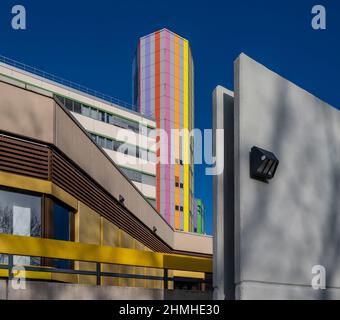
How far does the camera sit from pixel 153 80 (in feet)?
312

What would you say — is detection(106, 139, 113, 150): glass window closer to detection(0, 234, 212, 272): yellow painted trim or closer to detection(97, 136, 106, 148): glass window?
detection(97, 136, 106, 148): glass window

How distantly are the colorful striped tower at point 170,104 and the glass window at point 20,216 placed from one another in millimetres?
71686

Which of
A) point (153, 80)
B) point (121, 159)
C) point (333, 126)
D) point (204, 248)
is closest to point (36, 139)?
point (333, 126)

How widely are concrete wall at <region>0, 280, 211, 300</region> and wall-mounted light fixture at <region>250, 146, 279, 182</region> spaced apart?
3679 mm

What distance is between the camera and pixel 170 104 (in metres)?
93.4

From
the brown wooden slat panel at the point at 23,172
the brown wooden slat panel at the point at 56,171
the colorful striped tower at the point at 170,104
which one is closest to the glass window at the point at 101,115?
the colorful striped tower at the point at 170,104

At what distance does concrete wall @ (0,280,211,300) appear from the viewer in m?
8.03

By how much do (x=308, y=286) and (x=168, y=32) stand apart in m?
91.9

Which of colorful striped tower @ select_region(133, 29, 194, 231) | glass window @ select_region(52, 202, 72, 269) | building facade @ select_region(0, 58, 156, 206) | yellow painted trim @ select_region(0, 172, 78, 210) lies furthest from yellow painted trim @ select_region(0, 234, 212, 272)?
colorful striped tower @ select_region(133, 29, 194, 231)

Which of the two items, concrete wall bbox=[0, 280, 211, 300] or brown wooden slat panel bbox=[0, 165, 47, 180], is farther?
brown wooden slat panel bbox=[0, 165, 47, 180]

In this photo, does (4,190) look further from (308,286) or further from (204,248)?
(204,248)

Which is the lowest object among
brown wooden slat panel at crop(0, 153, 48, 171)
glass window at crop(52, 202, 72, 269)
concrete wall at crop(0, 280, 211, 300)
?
concrete wall at crop(0, 280, 211, 300)

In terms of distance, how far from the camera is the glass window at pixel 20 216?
1437 centimetres

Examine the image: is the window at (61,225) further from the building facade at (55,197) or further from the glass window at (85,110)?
the glass window at (85,110)
